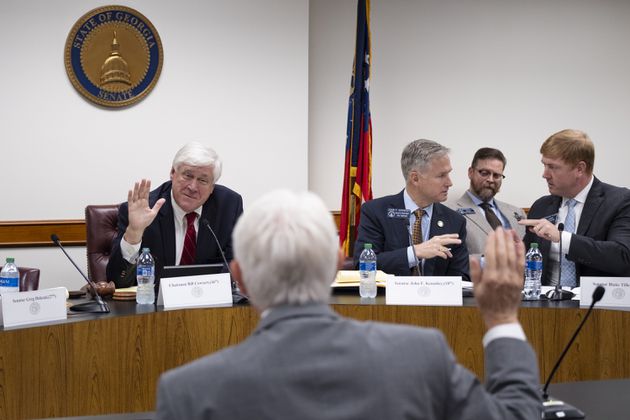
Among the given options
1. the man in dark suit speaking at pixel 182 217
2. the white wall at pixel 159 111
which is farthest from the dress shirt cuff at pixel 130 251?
the white wall at pixel 159 111

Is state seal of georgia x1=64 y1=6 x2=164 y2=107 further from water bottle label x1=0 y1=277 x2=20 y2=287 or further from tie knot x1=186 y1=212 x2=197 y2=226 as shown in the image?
water bottle label x1=0 y1=277 x2=20 y2=287

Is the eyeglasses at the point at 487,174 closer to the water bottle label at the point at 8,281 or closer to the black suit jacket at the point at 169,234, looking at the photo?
the black suit jacket at the point at 169,234

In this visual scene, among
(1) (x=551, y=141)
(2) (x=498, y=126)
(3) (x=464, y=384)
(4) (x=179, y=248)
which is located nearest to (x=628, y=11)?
(2) (x=498, y=126)

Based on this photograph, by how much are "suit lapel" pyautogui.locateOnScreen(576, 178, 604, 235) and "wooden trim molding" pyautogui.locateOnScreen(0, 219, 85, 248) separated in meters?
3.03

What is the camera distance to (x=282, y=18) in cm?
541

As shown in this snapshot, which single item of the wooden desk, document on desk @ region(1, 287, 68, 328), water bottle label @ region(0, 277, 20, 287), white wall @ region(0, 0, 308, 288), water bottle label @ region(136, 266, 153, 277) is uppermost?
white wall @ region(0, 0, 308, 288)

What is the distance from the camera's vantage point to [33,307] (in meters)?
2.74

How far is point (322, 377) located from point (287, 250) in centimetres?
20

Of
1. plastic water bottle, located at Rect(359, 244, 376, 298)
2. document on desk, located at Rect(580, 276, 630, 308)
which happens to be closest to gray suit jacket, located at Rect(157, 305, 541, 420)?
document on desk, located at Rect(580, 276, 630, 308)

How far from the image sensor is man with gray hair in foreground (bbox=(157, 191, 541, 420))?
1188mm

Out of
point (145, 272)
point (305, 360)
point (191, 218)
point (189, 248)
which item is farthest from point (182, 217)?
point (305, 360)

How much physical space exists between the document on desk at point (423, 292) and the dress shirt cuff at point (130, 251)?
1.16m

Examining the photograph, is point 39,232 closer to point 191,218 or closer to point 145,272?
point 191,218

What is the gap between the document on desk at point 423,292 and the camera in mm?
3100
